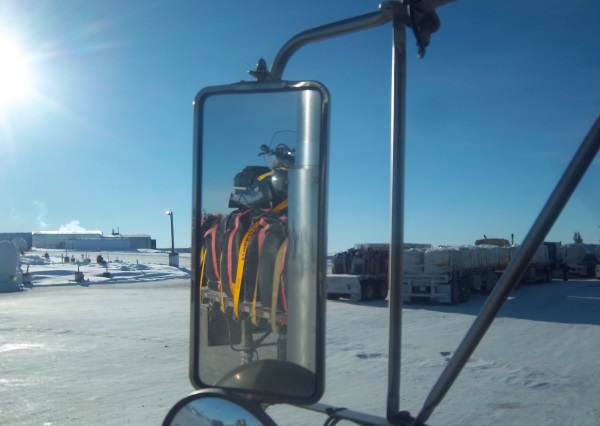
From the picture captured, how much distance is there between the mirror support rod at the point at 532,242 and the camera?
1.76m

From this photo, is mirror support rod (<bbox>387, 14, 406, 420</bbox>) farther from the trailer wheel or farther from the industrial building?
the industrial building

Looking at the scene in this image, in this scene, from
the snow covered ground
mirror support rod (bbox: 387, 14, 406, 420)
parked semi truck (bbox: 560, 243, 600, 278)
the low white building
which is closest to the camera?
mirror support rod (bbox: 387, 14, 406, 420)

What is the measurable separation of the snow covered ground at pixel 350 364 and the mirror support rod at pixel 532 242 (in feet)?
14.4

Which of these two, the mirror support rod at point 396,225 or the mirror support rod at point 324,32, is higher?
the mirror support rod at point 324,32

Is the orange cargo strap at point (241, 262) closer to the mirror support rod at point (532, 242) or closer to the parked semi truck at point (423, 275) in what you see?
the mirror support rod at point (532, 242)

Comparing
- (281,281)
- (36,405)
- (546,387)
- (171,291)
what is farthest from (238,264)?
(171,291)

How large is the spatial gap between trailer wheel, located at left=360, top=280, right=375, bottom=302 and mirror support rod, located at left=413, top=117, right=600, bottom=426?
58.7ft

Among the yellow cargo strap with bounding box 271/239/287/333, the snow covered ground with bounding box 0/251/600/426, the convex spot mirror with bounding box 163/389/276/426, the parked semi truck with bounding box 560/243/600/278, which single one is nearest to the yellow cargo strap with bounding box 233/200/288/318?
the yellow cargo strap with bounding box 271/239/287/333

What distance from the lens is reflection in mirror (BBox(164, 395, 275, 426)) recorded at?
2189 mm

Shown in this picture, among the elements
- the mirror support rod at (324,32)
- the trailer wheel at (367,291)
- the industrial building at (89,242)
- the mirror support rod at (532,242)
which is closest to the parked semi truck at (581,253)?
the mirror support rod at (532,242)

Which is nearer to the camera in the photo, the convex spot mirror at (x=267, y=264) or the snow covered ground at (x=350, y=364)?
the convex spot mirror at (x=267, y=264)

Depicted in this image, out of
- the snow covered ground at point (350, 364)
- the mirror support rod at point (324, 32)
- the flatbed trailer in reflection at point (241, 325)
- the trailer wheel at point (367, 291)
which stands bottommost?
the snow covered ground at point (350, 364)

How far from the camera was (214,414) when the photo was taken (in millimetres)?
2293

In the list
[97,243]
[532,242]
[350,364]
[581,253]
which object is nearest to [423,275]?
[350,364]
